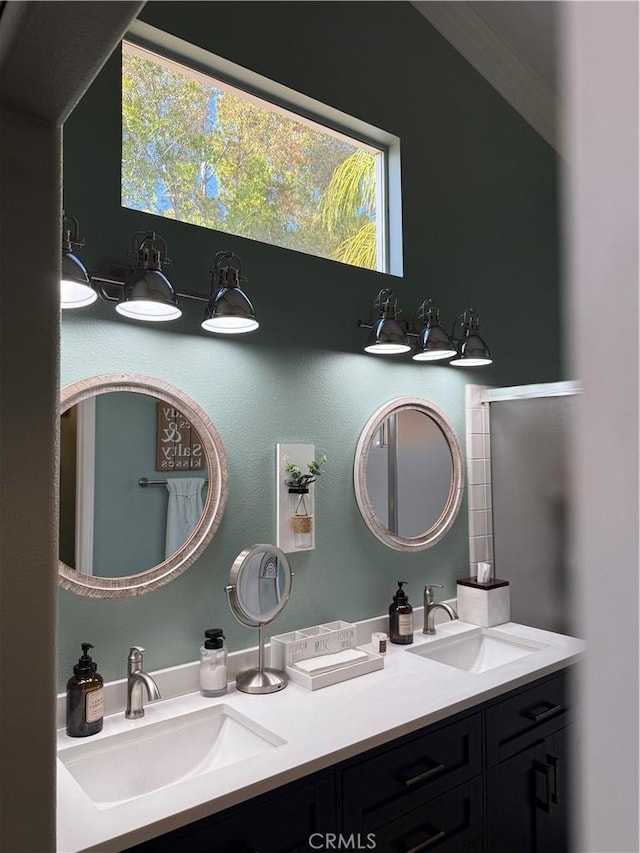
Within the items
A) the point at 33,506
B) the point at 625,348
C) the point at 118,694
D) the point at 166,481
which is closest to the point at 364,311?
the point at 166,481

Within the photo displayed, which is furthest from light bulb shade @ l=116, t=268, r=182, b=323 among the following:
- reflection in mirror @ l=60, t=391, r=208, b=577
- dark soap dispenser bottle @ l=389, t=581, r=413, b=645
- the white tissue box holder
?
the white tissue box holder

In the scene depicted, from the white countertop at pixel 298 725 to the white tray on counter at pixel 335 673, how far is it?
17mm

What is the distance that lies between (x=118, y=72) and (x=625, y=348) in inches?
76.6

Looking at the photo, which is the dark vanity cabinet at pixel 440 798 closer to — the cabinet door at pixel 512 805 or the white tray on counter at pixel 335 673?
the cabinet door at pixel 512 805

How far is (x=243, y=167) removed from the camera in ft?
6.67

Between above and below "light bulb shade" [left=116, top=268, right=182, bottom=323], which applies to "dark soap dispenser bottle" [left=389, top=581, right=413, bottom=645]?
below

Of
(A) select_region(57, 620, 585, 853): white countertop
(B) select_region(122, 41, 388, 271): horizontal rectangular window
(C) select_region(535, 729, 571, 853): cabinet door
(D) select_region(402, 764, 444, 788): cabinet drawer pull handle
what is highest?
(B) select_region(122, 41, 388, 271): horizontal rectangular window

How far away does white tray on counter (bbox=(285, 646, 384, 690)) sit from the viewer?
1.75 meters

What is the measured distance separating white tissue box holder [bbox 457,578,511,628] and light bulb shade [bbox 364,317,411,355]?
1.00 meters

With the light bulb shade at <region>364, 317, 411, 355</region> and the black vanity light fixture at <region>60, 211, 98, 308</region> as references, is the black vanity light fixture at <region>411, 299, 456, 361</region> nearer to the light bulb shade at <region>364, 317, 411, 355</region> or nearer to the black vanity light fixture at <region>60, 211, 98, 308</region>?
the light bulb shade at <region>364, 317, 411, 355</region>

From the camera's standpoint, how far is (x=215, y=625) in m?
1.81

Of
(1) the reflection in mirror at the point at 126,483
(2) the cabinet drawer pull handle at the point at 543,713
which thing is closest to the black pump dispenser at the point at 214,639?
(1) the reflection in mirror at the point at 126,483

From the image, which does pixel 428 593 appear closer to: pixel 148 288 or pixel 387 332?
pixel 387 332

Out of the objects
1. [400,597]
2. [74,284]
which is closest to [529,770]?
[400,597]
